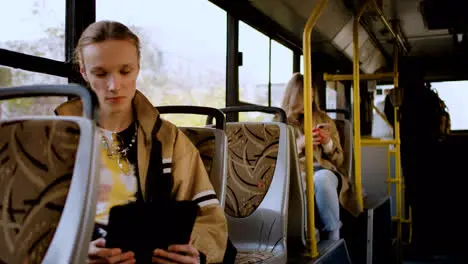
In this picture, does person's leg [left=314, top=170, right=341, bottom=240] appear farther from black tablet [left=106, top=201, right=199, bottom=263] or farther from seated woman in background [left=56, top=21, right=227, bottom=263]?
black tablet [left=106, top=201, right=199, bottom=263]

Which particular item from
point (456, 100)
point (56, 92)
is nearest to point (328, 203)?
point (56, 92)

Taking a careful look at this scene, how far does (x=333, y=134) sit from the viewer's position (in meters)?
3.56

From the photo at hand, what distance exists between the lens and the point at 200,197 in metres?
1.50

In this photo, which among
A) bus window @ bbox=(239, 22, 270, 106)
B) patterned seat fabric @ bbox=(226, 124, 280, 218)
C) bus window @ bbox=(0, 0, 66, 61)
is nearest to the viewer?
bus window @ bbox=(0, 0, 66, 61)

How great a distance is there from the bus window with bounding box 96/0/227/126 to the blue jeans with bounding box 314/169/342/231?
0.89 metres

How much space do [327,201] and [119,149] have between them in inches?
82.5

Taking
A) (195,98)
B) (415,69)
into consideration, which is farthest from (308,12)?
(195,98)

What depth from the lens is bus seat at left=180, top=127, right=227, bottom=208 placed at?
186cm

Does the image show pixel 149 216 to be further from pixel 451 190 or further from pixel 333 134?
pixel 451 190

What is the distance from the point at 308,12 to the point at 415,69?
136 cm

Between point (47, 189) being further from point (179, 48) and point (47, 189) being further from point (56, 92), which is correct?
point (179, 48)

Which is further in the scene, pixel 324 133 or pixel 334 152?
pixel 334 152

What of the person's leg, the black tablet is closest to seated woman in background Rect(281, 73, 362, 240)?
the person's leg

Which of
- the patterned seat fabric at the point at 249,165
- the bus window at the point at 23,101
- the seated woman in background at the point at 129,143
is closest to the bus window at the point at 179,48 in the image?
the bus window at the point at 23,101
